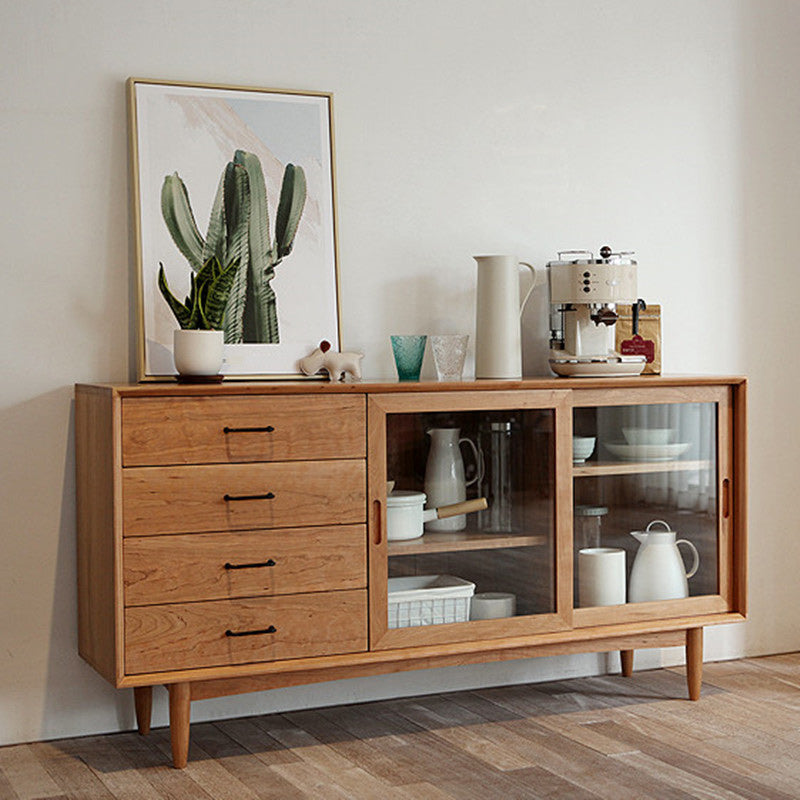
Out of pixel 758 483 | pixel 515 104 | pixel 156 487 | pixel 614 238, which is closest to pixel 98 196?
pixel 156 487

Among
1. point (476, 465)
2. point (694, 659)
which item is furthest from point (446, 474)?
point (694, 659)

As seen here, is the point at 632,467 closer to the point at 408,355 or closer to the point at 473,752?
the point at 408,355

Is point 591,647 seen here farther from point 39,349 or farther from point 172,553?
point 39,349

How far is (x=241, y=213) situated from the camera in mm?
2947

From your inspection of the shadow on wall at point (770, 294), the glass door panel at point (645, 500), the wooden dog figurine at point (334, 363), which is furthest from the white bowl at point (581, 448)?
the shadow on wall at point (770, 294)

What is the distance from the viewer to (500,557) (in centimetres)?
289

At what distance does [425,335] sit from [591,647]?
2.93 ft

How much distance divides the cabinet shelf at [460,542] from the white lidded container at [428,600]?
6 centimetres

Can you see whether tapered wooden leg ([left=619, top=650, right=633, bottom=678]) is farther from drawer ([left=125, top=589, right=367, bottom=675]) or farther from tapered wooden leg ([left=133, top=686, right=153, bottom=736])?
tapered wooden leg ([left=133, top=686, right=153, bottom=736])

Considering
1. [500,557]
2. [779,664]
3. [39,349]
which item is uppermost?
[39,349]

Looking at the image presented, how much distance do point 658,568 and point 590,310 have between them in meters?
0.68

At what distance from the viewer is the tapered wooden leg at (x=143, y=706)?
2805 millimetres

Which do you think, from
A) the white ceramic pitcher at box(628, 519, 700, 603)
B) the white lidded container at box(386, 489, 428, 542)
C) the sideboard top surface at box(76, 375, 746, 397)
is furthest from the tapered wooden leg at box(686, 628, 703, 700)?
the white lidded container at box(386, 489, 428, 542)

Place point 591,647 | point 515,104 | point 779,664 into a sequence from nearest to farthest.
→ point 591,647 → point 515,104 → point 779,664
